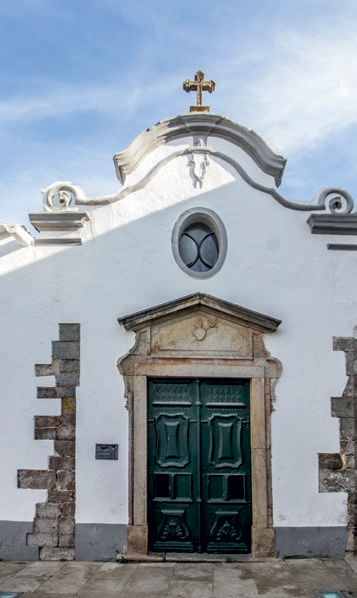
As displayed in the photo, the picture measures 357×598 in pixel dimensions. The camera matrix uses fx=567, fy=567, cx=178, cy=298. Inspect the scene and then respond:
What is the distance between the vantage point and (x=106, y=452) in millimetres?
6023

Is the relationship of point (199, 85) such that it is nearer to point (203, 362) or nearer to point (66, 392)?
point (203, 362)

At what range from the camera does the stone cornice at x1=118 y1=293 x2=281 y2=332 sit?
6.12 meters

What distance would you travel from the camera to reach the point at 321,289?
6.41m

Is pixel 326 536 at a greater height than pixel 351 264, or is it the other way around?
pixel 351 264

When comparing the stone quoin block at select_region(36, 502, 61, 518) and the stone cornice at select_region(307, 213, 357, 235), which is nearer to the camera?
the stone quoin block at select_region(36, 502, 61, 518)

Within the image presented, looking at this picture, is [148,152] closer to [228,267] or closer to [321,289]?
[228,267]

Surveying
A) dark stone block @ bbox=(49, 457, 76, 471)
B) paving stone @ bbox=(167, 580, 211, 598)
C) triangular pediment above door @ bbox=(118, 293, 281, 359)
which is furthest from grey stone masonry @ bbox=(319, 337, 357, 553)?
dark stone block @ bbox=(49, 457, 76, 471)

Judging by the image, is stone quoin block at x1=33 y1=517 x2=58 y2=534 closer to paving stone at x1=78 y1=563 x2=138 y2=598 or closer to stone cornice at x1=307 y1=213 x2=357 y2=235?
paving stone at x1=78 y1=563 x2=138 y2=598

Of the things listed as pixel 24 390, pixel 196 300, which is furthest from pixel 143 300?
pixel 24 390

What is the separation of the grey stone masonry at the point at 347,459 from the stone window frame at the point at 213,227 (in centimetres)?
178

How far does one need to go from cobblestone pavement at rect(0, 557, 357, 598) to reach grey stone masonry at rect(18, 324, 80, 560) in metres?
0.22

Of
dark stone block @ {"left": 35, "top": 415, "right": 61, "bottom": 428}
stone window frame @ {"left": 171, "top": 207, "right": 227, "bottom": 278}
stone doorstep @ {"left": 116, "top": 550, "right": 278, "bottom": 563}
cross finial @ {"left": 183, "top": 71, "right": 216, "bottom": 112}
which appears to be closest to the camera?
stone doorstep @ {"left": 116, "top": 550, "right": 278, "bottom": 563}

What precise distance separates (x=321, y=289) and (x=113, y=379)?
2.53m

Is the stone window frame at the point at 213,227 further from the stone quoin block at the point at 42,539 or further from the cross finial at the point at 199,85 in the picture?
the stone quoin block at the point at 42,539
